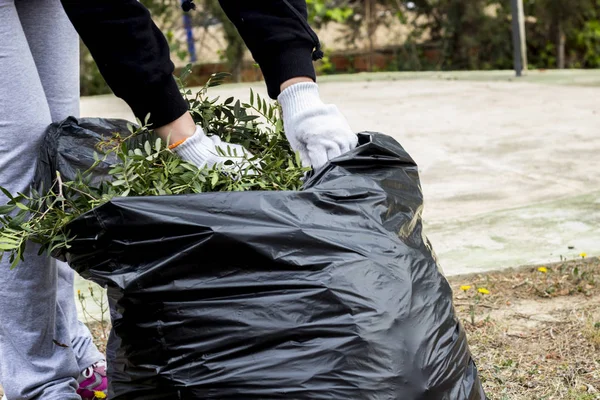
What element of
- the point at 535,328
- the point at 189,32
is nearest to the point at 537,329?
the point at 535,328

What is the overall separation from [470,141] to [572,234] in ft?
6.03

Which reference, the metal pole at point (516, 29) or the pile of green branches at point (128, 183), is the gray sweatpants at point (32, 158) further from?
the metal pole at point (516, 29)

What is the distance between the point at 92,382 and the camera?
6.46 feet

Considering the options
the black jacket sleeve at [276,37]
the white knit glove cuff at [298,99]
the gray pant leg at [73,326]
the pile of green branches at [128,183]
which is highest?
the black jacket sleeve at [276,37]

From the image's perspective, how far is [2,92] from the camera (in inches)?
63.9

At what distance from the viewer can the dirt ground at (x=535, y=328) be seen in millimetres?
2092

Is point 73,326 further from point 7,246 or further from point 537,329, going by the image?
point 537,329

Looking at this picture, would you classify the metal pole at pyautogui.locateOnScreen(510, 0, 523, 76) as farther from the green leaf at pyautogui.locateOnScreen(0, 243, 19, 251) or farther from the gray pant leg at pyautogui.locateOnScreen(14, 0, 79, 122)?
the green leaf at pyautogui.locateOnScreen(0, 243, 19, 251)

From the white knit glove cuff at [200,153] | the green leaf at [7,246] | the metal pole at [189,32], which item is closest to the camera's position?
the green leaf at [7,246]

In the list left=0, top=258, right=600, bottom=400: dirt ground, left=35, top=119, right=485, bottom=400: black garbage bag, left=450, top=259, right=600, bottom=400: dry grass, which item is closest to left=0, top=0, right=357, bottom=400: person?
left=35, top=119, right=485, bottom=400: black garbage bag

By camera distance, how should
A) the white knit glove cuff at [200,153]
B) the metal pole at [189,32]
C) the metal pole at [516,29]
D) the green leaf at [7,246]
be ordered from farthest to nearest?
the metal pole at [189,32], the metal pole at [516,29], the white knit glove cuff at [200,153], the green leaf at [7,246]

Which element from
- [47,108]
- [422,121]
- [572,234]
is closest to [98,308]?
[47,108]

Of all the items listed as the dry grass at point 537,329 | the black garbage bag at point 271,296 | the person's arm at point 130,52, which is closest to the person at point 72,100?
the person's arm at point 130,52

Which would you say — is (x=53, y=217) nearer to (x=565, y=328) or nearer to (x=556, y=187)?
(x=565, y=328)
